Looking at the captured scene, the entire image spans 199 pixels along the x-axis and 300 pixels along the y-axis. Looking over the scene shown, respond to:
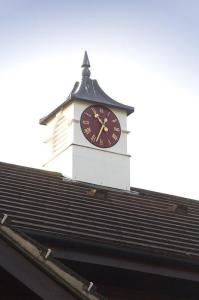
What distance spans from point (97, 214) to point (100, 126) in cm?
477

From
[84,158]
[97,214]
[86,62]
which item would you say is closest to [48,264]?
[97,214]

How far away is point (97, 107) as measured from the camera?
17234 millimetres

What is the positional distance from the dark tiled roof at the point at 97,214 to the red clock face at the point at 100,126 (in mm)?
1727

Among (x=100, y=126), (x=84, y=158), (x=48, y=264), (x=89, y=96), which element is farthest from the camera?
(x=89, y=96)

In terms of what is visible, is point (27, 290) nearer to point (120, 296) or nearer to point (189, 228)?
point (120, 296)

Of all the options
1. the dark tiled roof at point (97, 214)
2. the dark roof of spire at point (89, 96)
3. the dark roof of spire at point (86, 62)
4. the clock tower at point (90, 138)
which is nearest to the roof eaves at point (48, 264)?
the dark tiled roof at point (97, 214)

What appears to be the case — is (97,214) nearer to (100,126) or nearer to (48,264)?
(100,126)

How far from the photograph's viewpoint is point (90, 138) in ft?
54.9

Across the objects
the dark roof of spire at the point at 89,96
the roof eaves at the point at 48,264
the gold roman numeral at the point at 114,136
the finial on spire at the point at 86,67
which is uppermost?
the finial on spire at the point at 86,67

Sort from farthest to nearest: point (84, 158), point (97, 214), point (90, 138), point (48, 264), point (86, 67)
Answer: point (86, 67), point (90, 138), point (84, 158), point (97, 214), point (48, 264)

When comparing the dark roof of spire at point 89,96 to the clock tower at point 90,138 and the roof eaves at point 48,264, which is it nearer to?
the clock tower at point 90,138

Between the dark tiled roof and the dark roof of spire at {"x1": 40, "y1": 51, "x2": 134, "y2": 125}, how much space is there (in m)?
2.54

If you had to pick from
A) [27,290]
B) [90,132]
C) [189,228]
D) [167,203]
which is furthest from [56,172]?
[27,290]

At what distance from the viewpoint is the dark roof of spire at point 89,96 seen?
1708cm
